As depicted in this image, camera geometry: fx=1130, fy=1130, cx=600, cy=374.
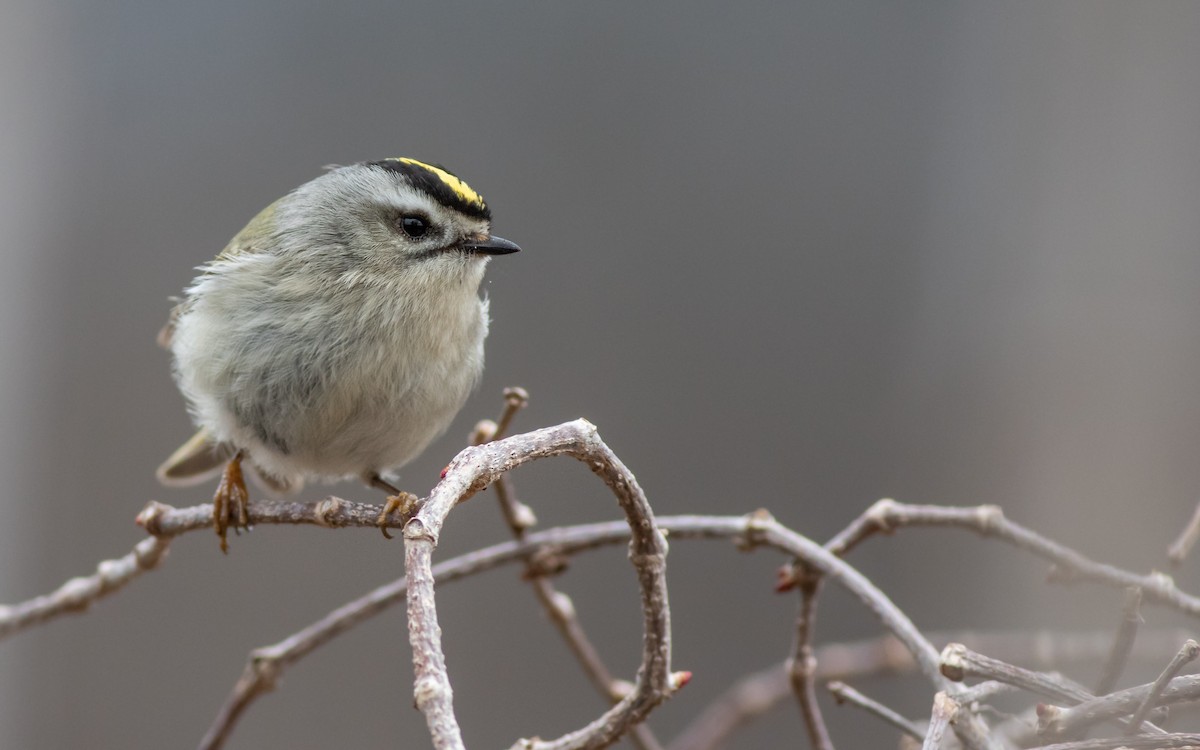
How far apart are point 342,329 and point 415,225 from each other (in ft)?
0.54

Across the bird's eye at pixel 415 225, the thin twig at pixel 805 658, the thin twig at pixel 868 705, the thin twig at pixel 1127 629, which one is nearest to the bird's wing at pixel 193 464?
the bird's eye at pixel 415 225

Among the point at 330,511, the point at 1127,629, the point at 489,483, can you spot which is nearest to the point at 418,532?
the point at 489,483

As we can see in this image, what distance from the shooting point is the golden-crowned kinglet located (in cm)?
102

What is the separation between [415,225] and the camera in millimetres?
1128

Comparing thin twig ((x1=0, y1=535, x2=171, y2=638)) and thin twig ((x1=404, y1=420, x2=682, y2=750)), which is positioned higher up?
thin twig ((x1=404, y1=420, x2=682, y2=750))

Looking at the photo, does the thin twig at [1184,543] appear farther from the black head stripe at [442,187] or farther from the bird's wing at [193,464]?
the bird's wing at [193,464]

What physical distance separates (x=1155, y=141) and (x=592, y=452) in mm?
1896

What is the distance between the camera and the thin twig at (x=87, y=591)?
865 mm

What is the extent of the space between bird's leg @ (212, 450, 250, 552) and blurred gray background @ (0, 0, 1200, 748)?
681 mm

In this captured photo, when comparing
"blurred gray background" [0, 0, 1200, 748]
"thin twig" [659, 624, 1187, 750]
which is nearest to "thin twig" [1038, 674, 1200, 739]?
"thin twig" [659, 624, 1187, 750]

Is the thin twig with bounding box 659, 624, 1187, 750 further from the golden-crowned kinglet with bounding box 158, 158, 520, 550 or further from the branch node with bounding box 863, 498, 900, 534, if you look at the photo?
Result: the golden-crowned kinglet with bounding box 158, 158, 520, 550

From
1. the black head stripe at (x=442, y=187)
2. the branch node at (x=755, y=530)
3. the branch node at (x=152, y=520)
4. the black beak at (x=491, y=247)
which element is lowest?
the branch node at (x=755, y=530)

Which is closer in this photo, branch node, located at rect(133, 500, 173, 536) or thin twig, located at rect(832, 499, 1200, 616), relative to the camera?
thin twig, located at rect(832, 499, 1200, 616)

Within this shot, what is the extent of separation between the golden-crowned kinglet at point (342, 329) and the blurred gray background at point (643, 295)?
0.70m
